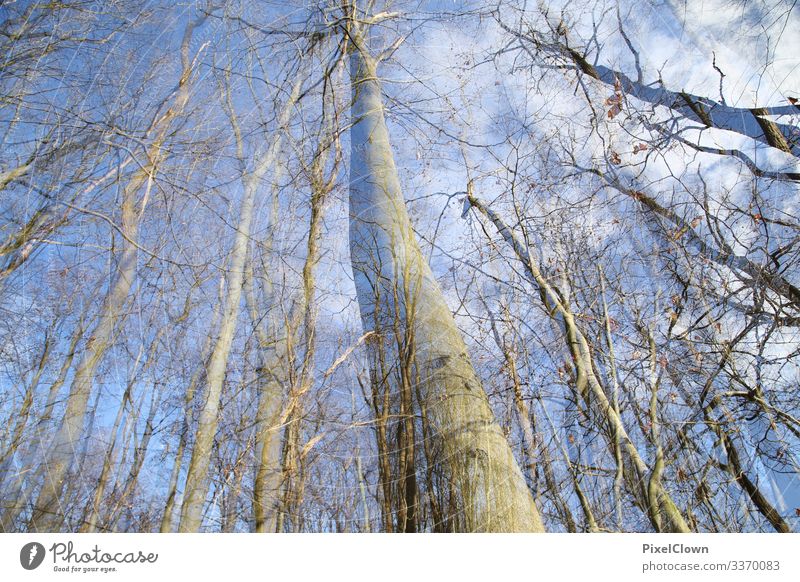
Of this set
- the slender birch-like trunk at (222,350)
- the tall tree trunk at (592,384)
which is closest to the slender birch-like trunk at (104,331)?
the slender birch-like trunk at (222,350)

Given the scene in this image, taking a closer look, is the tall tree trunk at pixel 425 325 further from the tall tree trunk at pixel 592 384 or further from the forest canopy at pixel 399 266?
the tall tree trunk at pixel 592 384

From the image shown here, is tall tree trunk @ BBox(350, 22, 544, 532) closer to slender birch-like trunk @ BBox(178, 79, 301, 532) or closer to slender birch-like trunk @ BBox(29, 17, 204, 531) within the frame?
slender birch-like trunk @ BBox(178, 79, 301, 532)

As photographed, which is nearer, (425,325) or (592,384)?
(425,325)

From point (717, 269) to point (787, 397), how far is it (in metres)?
0.38

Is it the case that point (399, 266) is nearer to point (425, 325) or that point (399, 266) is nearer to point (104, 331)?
point (425, 325)

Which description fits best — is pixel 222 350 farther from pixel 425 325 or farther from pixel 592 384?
pixel 592 384

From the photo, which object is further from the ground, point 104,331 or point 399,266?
point 399,266

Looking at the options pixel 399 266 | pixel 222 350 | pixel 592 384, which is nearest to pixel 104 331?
pixel 222 350

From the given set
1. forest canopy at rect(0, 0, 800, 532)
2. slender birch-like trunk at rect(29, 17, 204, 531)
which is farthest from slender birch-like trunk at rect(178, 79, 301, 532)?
slender birch-like trunk at rect(29, 17, 204, 531)

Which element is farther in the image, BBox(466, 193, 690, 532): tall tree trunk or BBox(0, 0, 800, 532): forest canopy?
BBox(466, 193, 690, 532): tall tree trunk

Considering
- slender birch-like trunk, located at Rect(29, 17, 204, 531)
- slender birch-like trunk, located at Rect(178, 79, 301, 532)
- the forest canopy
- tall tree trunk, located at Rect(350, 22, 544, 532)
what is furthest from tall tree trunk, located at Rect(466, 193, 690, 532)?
slender birch-like trunk, located at Rect(29, 17, 204, 531)

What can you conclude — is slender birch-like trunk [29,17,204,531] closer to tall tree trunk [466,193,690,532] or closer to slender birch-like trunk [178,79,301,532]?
slender birch-like trunk [178,79,301,532]

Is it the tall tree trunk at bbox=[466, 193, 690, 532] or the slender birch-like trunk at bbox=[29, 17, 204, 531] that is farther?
the tall tree trunk at bbox=[466, 193, 690, 532]

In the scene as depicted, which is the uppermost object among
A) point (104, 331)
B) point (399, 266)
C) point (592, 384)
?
point (399, 266)
